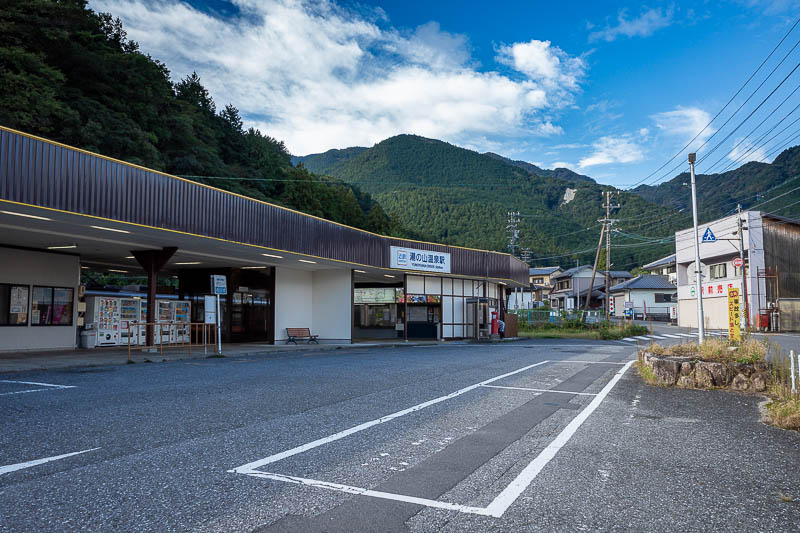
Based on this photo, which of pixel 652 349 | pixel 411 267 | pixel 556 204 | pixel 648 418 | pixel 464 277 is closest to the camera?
pixel 648 418

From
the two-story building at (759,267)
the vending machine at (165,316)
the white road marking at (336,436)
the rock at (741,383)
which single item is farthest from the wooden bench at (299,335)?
the two-story building at (759,267)

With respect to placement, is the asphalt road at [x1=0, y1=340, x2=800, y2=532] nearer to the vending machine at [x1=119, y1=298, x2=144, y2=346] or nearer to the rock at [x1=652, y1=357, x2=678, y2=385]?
the rock at [x1=652, y1=357, x2=678, y2=385]

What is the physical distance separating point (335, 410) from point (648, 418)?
4.79 metres

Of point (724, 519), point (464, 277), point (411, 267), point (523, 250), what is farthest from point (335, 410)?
point (523, 250)

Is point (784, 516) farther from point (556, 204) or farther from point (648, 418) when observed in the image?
point (556, 204)

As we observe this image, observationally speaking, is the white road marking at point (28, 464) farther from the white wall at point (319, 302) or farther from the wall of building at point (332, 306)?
the wall of building at point (332, 306)

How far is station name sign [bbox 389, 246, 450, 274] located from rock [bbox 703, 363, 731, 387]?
19.3 m

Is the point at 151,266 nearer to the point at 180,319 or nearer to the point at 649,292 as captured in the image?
the point at 180,319

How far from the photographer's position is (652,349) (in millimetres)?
13445

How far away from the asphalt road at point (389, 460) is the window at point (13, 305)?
32.1 feet

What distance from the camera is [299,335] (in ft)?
89.6

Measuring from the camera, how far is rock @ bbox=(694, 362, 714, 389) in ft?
36.9

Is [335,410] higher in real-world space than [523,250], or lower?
lower

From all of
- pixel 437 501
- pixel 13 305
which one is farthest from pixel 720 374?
pixel 13 305
